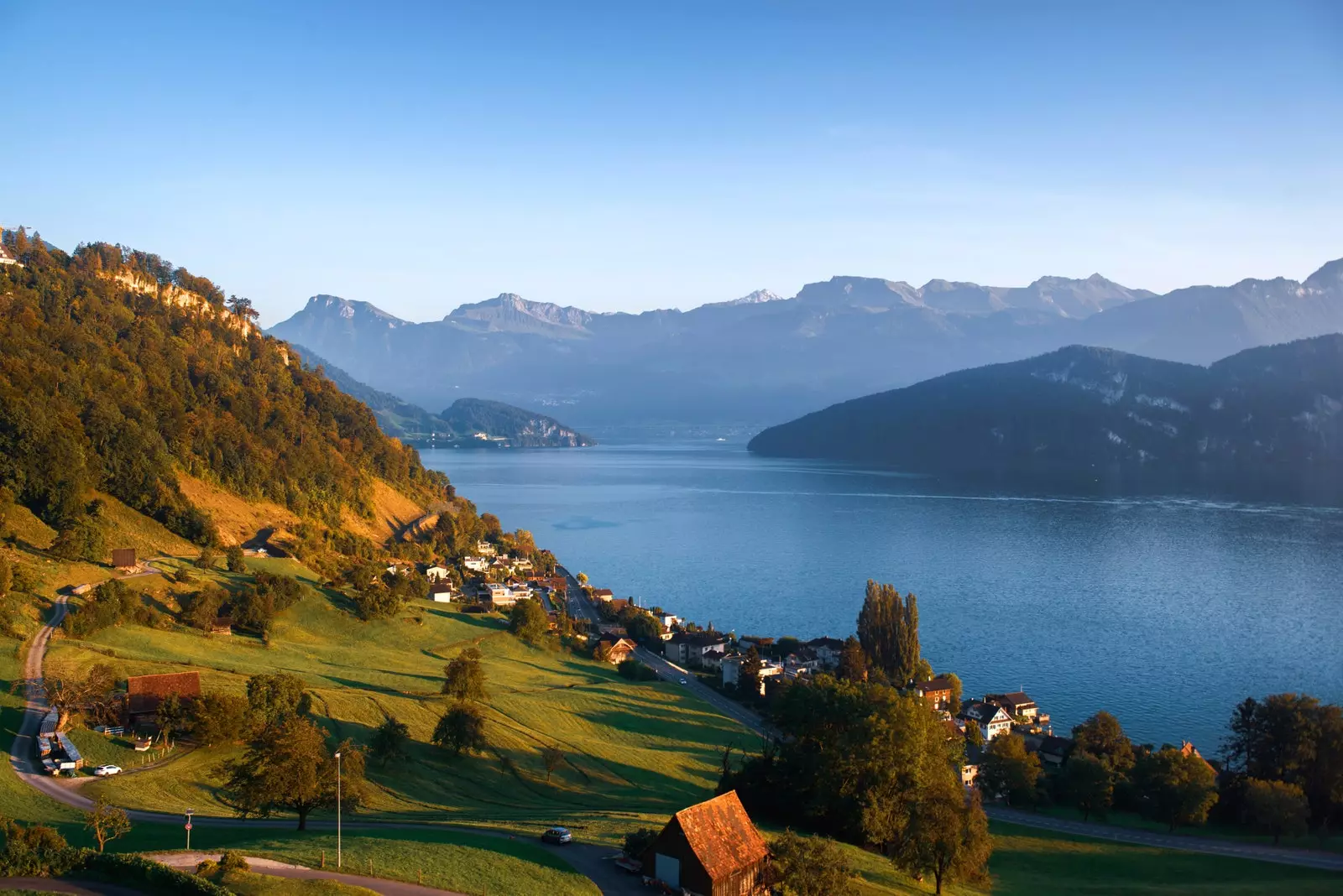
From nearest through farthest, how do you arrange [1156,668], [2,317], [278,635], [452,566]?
[278,635], [1156,668], [2,317], [452,566]

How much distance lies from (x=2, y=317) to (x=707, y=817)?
64773mm

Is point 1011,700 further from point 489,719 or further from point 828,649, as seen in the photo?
point 489,719

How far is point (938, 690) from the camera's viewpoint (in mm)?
47938

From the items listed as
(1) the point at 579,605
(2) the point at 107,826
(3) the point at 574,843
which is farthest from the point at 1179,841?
(1) the point at 579,605

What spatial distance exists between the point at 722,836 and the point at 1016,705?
31430mm

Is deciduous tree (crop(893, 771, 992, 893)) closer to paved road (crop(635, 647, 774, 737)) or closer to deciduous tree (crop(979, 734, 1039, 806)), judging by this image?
deciduous tree (crop(979, 734, 1039, 806))

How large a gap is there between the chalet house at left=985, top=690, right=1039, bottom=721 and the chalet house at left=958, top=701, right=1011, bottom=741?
24.9 inches

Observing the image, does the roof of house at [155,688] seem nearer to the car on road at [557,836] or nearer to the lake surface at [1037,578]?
the car on road at [557,836]

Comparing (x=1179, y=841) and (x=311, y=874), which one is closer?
(x=311, y=874)

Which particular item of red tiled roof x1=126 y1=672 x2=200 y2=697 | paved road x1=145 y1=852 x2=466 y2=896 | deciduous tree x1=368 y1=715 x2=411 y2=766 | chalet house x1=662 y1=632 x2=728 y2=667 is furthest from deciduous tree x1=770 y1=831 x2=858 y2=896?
Result: chalet house x1=662 y1=632 x2=728 y2=667

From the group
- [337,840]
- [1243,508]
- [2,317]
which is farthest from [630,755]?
[1243,508]

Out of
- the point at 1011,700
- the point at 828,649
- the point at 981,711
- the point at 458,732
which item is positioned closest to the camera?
the point at 458,732

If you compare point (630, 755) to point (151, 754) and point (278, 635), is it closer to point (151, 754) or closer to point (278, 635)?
point (151, 754)

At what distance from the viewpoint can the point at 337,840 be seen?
1873 cm
